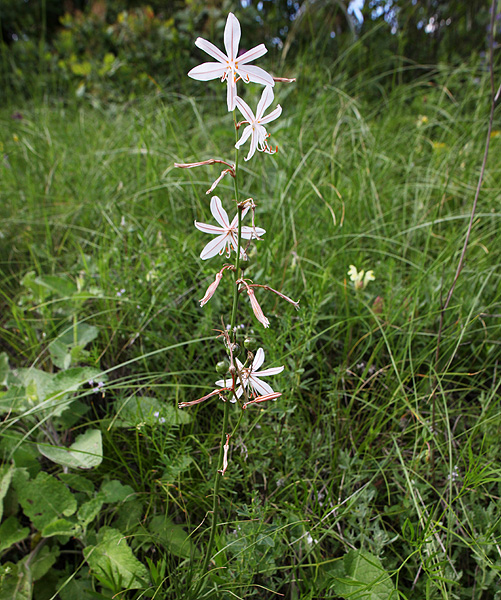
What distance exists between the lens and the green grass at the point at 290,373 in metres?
1.16

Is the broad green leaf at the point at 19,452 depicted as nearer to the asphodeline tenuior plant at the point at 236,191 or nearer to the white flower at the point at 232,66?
the asphodeline tenuior plant at the point at 236,191

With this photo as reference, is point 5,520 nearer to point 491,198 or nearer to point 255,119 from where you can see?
point 255,119

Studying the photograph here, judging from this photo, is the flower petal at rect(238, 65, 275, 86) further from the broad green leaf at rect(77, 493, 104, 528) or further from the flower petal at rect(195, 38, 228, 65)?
the broad green leaf at rect(77, 493, 104, 528)

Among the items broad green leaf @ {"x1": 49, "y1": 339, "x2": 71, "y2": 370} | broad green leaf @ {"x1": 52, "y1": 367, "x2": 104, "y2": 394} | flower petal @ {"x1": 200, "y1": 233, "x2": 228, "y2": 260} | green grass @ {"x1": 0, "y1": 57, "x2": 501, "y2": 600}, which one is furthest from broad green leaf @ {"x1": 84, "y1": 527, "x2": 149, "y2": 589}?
flower petal @ {"x1": 200, "y1": 233, "x2": 228, "y2": 260}

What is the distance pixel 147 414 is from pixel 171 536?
33 centimetres

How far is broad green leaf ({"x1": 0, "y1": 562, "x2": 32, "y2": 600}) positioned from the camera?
1115mm

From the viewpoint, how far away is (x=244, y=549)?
1001mm

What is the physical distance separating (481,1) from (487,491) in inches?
222

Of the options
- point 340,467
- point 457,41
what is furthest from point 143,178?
point 457,41

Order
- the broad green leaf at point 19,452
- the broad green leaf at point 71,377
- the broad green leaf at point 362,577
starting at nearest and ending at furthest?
the broad green leaf at point 362,577 → the broad green leaf at point 19,452 → the broad green leaf at point 71,377

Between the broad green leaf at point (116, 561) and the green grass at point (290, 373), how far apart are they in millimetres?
37

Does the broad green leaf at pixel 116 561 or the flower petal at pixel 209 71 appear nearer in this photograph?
the flower petal at pixel 209 71

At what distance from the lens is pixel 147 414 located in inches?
51.9

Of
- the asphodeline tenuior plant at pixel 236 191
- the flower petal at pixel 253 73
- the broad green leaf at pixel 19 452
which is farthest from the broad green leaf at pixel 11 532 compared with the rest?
the flower petal at pixel 253 73
